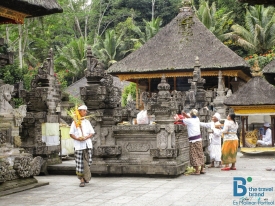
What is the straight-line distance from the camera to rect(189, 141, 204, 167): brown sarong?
1359cm

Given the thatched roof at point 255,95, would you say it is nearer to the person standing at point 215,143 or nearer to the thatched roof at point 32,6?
the person standing at point 215,143

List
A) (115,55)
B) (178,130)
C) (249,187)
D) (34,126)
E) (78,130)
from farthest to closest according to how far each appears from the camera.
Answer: (115,55) → (34,126) → (178,130) → (78,130) → (249,187)

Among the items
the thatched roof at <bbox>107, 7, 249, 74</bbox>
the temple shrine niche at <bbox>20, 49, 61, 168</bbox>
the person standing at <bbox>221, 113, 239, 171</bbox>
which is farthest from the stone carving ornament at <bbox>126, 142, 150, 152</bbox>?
the thatched roof at <bbox>107, 7, 249, 74</bbox>

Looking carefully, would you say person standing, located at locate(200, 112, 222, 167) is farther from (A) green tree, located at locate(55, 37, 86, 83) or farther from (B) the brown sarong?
(A) green tree, located at locate(55, 37, 86, 83)

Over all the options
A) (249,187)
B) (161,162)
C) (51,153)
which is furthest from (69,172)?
(249,187)

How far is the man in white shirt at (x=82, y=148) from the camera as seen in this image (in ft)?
37.3

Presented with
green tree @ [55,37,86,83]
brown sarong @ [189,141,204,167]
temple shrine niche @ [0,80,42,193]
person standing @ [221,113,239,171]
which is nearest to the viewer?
temple shrine niche @ [0,80,42,193]

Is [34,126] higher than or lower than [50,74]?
lower

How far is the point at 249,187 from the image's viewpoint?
10.6m

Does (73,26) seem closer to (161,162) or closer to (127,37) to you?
(127,37)

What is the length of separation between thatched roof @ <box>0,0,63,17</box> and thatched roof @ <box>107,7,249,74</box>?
74.0 feet

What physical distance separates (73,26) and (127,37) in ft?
23.6

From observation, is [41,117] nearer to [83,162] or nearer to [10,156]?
[83,162]

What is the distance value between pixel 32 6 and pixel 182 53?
83.8 ft
